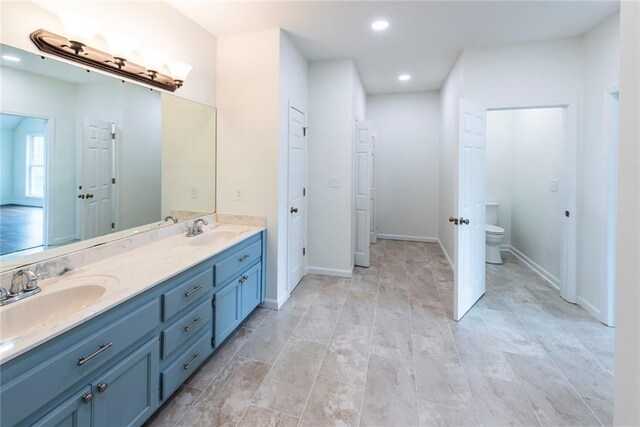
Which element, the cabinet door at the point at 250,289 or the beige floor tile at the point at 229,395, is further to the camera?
the cabinet door at the point at 250,289

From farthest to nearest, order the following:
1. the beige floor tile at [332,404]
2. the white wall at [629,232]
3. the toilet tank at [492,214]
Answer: the toilet tank at [492,214] < the beige floor tile at [332,404] < the white wall at [629,232]

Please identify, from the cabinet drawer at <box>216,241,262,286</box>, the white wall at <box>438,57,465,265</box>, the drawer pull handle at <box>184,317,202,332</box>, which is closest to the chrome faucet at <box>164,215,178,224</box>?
the cabinet drawer at <box>216,241,262,286</box>

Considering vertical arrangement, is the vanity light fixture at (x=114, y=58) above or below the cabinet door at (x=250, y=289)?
above

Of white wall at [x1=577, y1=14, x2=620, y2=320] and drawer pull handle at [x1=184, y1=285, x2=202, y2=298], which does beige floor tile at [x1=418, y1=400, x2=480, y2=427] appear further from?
white wall at [x1=577, y1=14, x2=620, y2=320]

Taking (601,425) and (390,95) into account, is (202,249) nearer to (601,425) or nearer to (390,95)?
(601,425)

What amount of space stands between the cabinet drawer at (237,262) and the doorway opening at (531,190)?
10.3 ft

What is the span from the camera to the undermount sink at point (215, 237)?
2.45 metres

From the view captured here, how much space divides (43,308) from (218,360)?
1109 millimetres

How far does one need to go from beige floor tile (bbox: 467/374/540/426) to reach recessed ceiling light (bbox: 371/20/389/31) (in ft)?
9.55

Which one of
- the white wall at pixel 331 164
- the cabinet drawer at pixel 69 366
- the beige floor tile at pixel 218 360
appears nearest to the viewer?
the cabinet drawer at pixel 69 366

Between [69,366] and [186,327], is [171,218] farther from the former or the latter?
[69,366]

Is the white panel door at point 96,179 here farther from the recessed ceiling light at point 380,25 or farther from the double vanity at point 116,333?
the recessed ceiling light at point 380,25

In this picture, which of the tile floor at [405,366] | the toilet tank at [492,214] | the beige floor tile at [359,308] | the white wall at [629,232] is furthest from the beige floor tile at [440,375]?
the toilet tank at [492,214]

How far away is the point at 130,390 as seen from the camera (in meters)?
1.35
